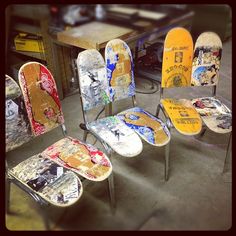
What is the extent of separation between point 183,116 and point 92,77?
814mm

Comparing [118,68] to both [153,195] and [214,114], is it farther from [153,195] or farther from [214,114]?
[153,195]

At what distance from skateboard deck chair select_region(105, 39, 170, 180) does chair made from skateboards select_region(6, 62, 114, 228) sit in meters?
0.42

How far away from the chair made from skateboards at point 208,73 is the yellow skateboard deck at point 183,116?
8cm

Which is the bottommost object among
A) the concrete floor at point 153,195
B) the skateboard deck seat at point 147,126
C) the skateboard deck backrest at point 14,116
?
the concrete floor at point 153,195

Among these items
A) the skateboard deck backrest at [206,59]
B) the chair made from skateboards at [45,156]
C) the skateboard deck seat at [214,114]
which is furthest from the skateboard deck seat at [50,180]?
the skateboard deck backrest at [206,59]

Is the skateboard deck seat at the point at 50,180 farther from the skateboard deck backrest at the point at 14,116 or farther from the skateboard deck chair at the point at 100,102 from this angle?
the skateboard deck chair at the point at 100,102

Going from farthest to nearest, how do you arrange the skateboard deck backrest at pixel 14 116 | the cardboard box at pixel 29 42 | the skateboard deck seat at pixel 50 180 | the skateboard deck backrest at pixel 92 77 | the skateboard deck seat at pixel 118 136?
the cardboard box at pixel 29 42
the skateboard deck backrest at pixel 92 77
the skateboard deck seat at pixel 118 136
the skateboard deck backrest at pixel 14 116
the skateboard deck seat at pixel 50 180

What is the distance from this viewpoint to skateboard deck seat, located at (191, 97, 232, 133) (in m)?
2.22

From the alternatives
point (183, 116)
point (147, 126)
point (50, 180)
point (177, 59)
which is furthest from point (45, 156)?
point (177, 59)

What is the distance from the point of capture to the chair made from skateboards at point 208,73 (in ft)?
7.59

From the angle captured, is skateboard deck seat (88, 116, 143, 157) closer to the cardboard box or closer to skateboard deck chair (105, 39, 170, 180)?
skateboard deck chair (105, 39, 170, 180)

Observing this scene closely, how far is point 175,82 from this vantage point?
2496mm

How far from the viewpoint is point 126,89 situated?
2.39m
